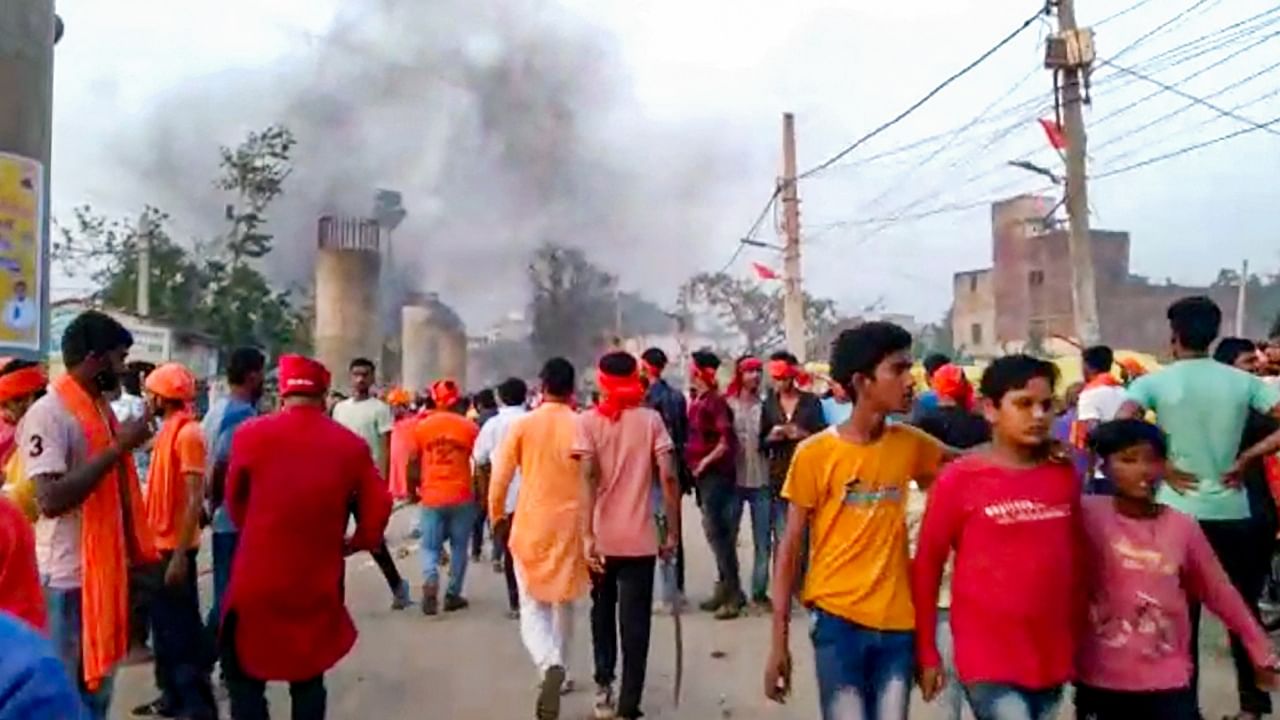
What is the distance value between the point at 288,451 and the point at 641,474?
7.74ft

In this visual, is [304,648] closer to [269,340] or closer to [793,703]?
[793,703]

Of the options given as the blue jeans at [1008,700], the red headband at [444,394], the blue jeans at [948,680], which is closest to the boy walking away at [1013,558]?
the blue jeans at [1008,700]

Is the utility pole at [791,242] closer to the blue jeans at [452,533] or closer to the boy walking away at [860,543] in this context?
the blue jeans at [452,533]

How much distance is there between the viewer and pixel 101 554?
4.59m

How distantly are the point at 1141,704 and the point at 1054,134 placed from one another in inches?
480

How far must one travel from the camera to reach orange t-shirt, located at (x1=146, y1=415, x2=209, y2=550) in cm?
659

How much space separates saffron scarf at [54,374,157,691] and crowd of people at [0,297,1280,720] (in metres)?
0.01

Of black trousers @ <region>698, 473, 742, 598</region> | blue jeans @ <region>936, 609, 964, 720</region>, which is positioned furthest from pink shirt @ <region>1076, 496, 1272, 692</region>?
black trousers @ <region>698, 473, 742, 598</region>

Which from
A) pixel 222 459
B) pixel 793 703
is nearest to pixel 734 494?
pixel 793 703

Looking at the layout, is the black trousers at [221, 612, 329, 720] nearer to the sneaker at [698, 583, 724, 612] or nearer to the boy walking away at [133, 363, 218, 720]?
the boy walking away at [133, 363, 218, 720]

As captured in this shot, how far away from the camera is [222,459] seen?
671 centimetres

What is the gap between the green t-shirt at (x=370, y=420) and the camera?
36.8ft

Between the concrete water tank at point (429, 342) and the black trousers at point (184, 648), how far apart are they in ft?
114

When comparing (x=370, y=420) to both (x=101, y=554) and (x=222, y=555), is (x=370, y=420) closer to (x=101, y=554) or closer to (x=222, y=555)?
(x=222, y=555)
